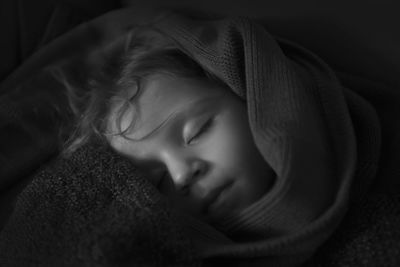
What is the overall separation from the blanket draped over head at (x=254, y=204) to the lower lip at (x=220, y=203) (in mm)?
28

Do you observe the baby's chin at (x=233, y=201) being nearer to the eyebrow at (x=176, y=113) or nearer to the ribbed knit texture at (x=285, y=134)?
the ribbed knit texture at (x=285, y=134)

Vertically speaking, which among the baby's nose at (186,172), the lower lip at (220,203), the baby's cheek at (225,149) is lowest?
the lower lip at (220,203)

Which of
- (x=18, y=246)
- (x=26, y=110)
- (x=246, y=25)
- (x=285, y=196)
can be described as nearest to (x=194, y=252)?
(x=285, y=196)

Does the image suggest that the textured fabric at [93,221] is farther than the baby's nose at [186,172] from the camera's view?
No

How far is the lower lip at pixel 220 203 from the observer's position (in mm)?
704

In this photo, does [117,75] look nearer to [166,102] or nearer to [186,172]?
[166,102]

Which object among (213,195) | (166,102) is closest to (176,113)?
(166,102)

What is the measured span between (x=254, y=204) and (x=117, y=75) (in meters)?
0.41

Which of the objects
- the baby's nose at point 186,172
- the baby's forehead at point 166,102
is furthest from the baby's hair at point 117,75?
the baby's nose at point 186,172

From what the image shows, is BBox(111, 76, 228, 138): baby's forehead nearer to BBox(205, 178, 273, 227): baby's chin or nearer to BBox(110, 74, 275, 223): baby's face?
BBox(110, 74, 275, 223): baby's face

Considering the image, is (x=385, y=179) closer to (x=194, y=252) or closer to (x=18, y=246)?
(x=194, y=252)

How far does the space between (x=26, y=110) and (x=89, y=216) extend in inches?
13.9

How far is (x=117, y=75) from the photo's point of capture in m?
0.94

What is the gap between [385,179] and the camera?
77 centimetres
